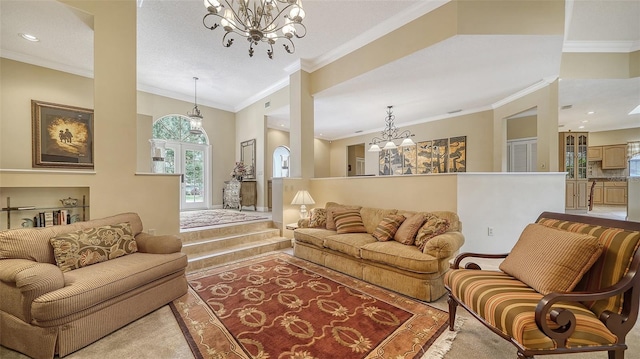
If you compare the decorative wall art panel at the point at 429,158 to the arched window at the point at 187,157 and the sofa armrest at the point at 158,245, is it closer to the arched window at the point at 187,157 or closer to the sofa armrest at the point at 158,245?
the arched window at the point at 187,157

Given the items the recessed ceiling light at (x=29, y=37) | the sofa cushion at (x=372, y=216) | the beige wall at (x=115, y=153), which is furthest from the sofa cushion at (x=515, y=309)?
the recessed ceiling light at (x=29, y=37)

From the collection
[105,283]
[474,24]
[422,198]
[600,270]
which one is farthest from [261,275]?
[474,24]

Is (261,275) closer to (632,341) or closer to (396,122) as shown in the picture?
(632,341)

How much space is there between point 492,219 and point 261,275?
364 cm

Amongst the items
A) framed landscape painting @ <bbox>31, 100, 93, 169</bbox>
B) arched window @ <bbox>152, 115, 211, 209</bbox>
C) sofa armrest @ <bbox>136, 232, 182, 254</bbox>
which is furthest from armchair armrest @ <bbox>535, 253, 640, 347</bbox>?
arched window @ <bbox>152, 115, 211, 209</bbox>

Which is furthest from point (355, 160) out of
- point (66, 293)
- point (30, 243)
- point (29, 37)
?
point (66, 293)

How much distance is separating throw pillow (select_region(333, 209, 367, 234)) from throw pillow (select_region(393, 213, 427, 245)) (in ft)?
2.34

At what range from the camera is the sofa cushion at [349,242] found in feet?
10.2

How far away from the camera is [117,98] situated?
10.1 ft

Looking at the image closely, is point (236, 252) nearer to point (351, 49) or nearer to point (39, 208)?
point (39, 208)

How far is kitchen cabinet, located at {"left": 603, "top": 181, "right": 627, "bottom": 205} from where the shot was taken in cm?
870

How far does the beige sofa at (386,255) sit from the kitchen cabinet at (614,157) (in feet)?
35.4

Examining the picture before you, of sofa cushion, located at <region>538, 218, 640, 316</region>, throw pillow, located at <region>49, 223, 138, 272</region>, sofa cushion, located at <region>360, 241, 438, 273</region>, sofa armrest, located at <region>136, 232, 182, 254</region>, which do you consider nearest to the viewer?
sofa cushion, located at <region>538, 218, 640, 316</region>

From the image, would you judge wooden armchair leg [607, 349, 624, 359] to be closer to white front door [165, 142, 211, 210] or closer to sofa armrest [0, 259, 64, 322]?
sofa armrest [0, 259, 64, 322]
